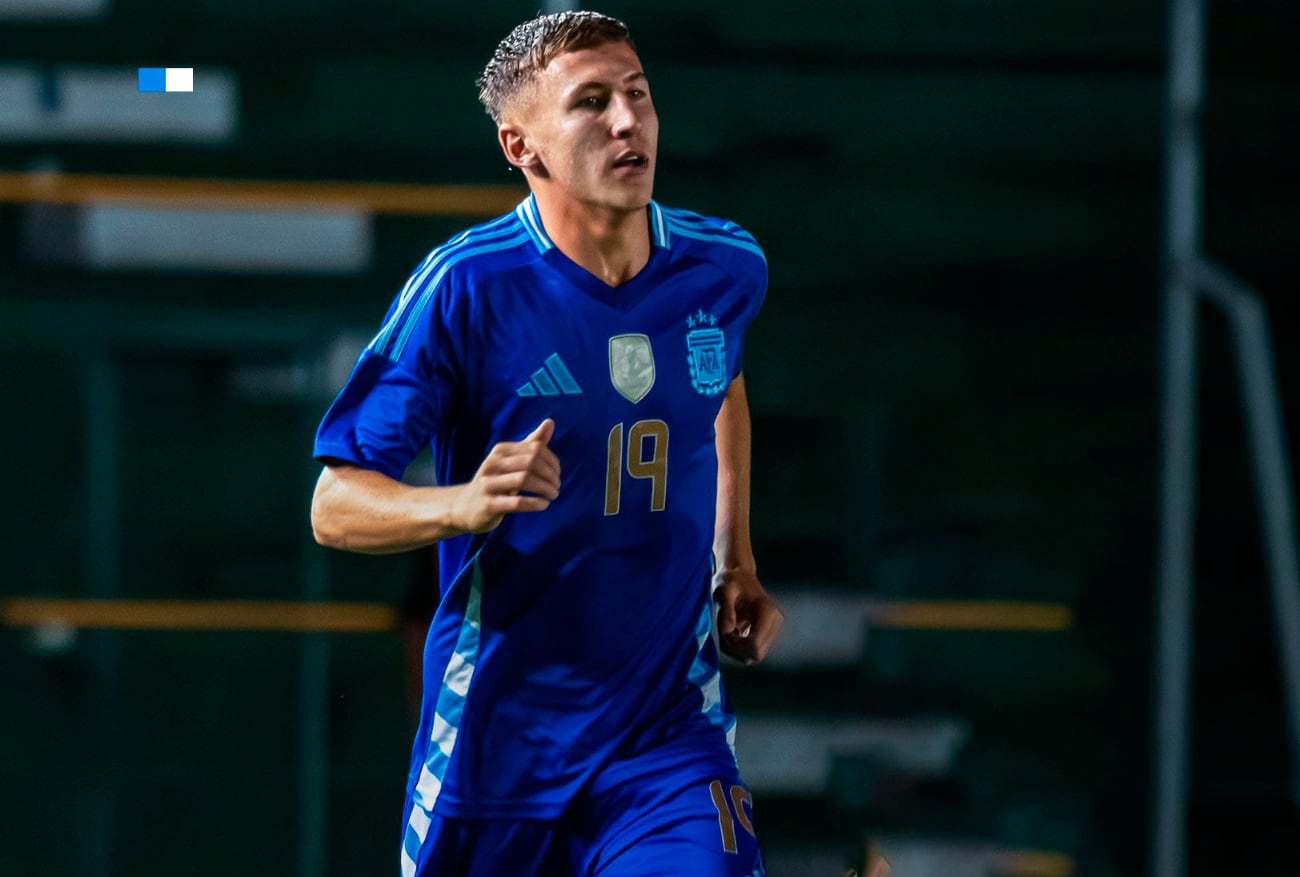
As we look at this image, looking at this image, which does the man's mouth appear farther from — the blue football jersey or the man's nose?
the blue football jersey

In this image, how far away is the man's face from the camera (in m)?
2.04

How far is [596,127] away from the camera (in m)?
2.07

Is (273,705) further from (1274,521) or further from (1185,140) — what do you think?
(1185,140)

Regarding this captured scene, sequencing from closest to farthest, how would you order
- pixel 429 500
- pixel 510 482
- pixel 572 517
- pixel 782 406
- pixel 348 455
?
pixel 510 482, pixel 429 500, pixel 348 455, pixel 572 517, pixel 782 406

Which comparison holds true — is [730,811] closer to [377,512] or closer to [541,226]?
[377,512]

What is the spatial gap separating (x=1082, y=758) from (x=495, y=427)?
2.31 m

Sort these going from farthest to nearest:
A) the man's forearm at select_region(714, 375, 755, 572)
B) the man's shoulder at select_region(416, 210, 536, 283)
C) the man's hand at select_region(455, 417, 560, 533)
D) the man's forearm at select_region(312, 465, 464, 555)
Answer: the man's forearm at select_region(714, 375, 755, 572) < the man's shoulder at select_region(416, 210, 536, 283) < the man's forearm at select_region(312, 465, 464, 555) < the man's hand at select_region(455, 417, 560, 533)

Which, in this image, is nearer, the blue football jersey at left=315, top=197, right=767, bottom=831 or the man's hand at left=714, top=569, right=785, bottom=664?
the blue football jersey at left=315, top=197, right=767, bottom=831

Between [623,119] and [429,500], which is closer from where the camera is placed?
[429,500]

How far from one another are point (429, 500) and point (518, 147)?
607mm

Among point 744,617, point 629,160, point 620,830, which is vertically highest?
point 629,160

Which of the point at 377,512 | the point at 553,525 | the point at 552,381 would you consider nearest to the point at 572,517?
the point at 553,525

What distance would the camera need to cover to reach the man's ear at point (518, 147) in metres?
2.16

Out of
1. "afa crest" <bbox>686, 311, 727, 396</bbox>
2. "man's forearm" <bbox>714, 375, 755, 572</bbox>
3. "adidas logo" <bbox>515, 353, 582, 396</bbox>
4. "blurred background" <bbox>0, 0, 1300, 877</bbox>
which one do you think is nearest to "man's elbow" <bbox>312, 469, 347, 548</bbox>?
"adidas logo" <bbox>515, 353, 582, 396</bbox>
